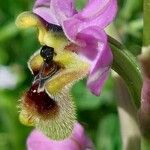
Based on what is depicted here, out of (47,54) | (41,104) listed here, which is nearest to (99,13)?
(47,54)

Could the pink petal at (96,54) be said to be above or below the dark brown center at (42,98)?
above

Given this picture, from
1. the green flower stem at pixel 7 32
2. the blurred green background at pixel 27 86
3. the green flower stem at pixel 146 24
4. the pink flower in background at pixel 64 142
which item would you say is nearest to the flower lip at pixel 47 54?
the green flower stem at pixel 146 24

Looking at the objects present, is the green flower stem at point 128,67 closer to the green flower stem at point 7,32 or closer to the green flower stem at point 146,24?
the green flower stem at point 146,24

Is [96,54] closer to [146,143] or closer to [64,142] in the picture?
[146,143]

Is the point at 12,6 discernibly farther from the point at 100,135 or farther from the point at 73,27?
the point at 73,27

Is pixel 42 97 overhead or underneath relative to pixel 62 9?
underneath

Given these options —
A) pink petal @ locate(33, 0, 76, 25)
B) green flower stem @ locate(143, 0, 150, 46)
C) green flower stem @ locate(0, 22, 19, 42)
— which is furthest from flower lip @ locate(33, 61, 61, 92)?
green flower stem @ locate(0, 22, 19, 42)
